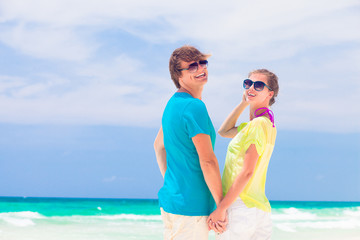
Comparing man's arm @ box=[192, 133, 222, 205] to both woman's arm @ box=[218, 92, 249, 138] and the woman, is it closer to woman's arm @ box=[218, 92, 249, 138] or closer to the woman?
the woman

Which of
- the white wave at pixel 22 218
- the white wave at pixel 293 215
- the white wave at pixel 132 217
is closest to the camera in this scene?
the white wave at pixel 22 218

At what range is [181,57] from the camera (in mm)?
2857

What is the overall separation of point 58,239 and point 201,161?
945 cm

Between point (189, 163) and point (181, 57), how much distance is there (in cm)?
68

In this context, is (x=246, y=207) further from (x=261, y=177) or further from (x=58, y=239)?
(x=58, y=239)

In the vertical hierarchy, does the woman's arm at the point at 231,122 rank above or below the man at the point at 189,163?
above

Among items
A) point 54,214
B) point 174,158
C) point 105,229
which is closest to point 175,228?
point 174,158

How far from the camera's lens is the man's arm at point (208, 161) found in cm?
261

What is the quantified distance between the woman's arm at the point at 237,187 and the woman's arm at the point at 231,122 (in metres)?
0.62

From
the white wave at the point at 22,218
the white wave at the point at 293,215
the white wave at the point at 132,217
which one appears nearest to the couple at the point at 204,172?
the white wave at the point at 22,218

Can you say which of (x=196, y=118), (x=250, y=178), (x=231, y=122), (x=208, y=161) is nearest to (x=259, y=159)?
(x=250, y=178)

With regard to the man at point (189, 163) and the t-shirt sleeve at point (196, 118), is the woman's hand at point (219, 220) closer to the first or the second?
the man at point (189, 163)

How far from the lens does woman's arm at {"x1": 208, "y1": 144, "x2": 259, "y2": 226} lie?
262cm

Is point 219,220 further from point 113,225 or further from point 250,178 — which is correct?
point 113,225
